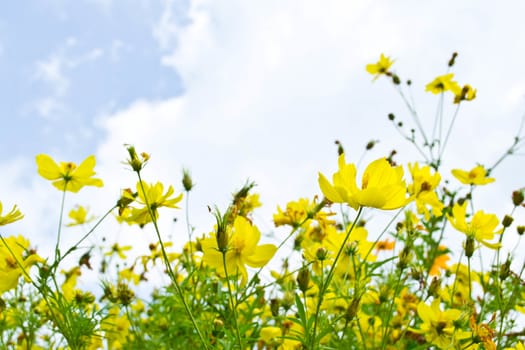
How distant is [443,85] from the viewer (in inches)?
147

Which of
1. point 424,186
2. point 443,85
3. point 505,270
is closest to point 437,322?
point 505,270

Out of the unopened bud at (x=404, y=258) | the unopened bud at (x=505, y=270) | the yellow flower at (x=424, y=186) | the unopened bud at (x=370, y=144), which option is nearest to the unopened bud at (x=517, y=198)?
the yellow flower at (x=424, y=186)

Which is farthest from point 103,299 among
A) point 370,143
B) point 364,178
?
point 370,143

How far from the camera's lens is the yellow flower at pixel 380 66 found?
162 inches

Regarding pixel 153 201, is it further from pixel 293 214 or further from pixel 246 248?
pixel 293 214

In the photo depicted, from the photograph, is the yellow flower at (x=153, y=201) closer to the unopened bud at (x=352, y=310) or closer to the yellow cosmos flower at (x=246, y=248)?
the yellow cosmos flower at (x=246, y=248)

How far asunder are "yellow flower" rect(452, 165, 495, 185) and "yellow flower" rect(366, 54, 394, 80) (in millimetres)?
1433

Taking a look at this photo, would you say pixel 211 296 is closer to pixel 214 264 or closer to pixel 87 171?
pixel 87 171

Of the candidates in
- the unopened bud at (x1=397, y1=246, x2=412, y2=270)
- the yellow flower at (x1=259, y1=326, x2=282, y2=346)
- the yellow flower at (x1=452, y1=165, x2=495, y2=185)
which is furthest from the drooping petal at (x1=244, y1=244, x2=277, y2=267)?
the yellow flower at (x1=452, y1=165, x2=495, y2=185)

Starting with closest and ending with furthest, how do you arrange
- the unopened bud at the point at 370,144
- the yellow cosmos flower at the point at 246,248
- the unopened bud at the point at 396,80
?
the yellow cosmos flower at the point at 246,248
the unopened bud at the point at 370,144
the unopened bud at the point at 396,80

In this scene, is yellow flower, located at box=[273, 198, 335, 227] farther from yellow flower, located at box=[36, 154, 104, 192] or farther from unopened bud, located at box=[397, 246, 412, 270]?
yellow flower, located at box=[36, 154, 104, 192]

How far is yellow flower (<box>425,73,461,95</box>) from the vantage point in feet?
12.0

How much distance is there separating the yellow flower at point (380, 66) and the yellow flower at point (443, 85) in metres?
0.44

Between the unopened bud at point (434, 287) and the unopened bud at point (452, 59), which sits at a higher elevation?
the unopened bud at point (452, 59)
